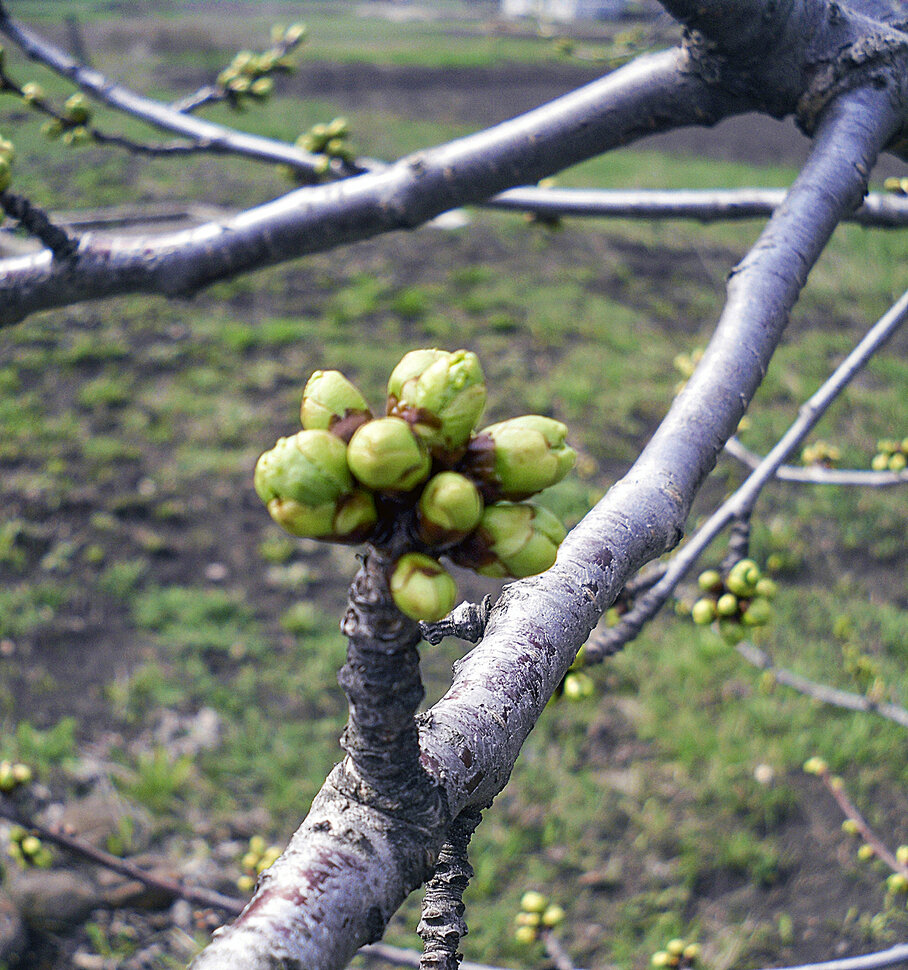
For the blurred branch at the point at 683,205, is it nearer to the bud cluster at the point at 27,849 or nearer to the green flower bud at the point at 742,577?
the green flower bud at the point at 742,577

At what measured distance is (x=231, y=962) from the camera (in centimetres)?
71

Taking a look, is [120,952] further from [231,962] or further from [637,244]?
[637,244]

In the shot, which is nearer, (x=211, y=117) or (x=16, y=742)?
(x=16, y=742)

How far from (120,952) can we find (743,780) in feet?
9.94

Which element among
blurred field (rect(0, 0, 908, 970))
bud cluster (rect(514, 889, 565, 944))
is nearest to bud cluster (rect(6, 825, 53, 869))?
blurred field (rect(0, 0, 908, 970))

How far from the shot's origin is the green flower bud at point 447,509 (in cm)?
74

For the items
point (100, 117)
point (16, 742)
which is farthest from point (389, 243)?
point (16, 742)

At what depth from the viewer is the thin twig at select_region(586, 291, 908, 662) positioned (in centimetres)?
185

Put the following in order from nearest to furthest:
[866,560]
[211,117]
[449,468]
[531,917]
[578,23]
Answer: [449,468]
[531,917]
[866,560]
[211,117]
[578,23]

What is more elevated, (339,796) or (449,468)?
(449,468)

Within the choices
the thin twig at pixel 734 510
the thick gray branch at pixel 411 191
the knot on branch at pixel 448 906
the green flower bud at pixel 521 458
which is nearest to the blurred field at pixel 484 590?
the thick gray branch at pixel 411 191

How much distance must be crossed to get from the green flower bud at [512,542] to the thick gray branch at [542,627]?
0.87ft

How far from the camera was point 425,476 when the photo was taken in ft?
2.58

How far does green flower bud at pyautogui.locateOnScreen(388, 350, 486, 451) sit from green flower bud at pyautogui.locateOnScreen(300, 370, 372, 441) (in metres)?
0.05
